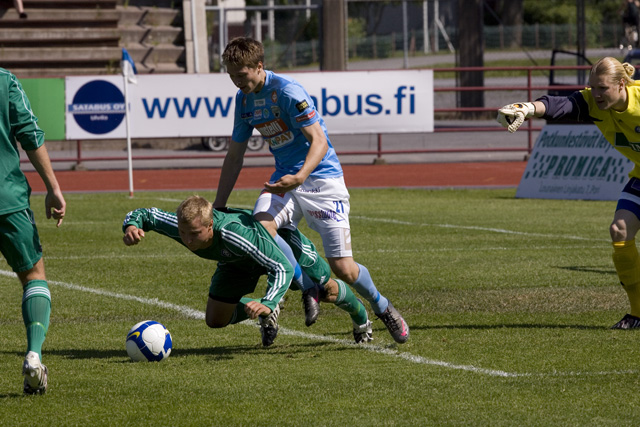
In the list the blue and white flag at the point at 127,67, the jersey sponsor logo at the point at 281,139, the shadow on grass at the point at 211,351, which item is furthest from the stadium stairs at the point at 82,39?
the shadow on grass at the point at 211,351

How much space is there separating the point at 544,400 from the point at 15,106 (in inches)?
125

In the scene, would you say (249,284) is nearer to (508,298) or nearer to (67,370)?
(67,370)

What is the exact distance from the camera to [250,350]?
6844 millimetres

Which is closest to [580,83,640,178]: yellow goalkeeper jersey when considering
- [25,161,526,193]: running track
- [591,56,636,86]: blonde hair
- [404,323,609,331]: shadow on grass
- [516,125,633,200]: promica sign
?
[591,56,636,86]: blonde hair

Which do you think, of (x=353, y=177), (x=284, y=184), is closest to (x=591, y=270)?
(x=284, y=184)

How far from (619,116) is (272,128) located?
7.90 feet

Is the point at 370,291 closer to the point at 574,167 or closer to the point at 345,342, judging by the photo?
the point at 345,342

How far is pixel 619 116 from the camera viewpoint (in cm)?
725

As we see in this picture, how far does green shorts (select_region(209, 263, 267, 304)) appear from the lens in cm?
677

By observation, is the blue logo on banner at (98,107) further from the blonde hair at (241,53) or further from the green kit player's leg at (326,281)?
the blonde hair at (241,53)

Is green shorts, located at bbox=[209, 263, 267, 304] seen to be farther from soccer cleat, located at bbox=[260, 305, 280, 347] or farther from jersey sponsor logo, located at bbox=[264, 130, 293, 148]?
jersey sponsor logo, located at bbox=[264, 130, 293, 148]

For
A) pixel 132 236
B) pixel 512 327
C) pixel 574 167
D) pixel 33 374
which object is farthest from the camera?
pixel 574 167

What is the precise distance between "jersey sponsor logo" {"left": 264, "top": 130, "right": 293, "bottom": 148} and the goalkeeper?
1461 mm

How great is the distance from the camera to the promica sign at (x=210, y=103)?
20422 millimetres
